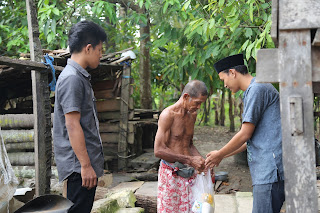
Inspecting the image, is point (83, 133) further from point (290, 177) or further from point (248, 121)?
point (290, 177)

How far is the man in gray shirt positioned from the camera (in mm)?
2584

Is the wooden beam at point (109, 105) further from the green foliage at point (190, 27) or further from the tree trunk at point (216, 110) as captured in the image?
the tree trunk at point (216, 110)

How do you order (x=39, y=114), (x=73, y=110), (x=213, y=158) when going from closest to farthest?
(x=73, y=110), (x=213, y=158), (x=39, y=114)

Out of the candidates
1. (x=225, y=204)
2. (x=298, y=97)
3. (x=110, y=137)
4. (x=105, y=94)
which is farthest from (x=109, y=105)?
(x=298, y=97)

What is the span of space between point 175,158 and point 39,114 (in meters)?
1.78

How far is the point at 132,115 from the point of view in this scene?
8414mm

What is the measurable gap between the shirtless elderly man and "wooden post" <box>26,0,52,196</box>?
1.55 m

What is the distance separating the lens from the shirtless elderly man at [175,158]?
3443 mm

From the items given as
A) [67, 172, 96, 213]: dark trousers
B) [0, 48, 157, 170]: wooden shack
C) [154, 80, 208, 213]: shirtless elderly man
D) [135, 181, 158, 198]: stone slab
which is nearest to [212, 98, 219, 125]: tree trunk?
[0, 48, 157, 170]: wooden shack

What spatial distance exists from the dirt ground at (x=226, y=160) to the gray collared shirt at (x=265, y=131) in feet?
14.1

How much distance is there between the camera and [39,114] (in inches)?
167

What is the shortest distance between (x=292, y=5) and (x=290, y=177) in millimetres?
858

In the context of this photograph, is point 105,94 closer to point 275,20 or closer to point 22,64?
point 22,64

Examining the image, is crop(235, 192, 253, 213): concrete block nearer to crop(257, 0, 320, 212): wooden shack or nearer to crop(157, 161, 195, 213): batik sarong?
crop(157, 161, 195, 213): batik sarong
